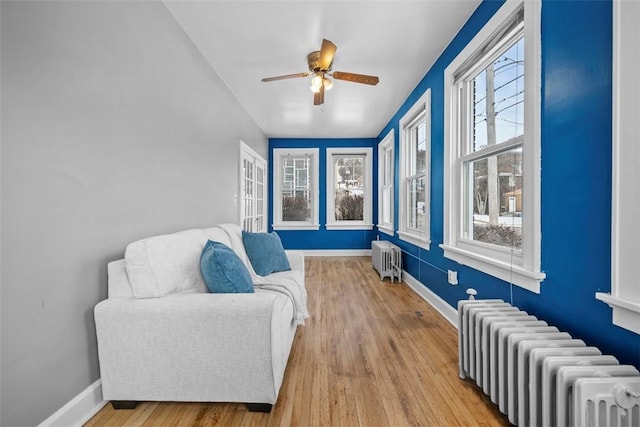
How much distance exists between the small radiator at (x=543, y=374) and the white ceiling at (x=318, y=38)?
88.2 inches

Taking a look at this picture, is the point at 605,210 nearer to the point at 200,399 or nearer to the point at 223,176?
the point at 200,399

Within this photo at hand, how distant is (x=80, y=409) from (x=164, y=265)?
77cm

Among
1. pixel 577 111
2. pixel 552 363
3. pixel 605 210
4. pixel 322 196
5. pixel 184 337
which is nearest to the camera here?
pixel 552 363

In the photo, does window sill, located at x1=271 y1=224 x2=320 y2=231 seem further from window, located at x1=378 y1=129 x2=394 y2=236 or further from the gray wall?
the gray wall

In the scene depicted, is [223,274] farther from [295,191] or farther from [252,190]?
[295,191]

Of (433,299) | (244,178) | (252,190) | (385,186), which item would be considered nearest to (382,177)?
(385,186)

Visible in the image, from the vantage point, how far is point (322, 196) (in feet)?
21.0

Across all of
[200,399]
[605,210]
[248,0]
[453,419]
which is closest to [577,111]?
[605,210]

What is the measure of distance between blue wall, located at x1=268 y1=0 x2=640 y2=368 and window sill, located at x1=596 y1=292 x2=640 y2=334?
40 millimetres

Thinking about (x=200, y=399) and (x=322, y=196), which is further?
(x=322, y=196)

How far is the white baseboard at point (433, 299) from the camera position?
2.66 m

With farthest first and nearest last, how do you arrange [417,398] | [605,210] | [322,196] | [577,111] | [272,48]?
[322,196] < [272,48] < [417,398] < [577,111] < [605,210]

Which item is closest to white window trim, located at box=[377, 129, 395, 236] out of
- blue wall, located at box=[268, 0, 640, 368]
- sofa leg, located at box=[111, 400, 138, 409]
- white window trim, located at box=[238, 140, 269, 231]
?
white window trim, located at box=[238, 140, 269, 231]

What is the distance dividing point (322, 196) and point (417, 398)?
197 inches
